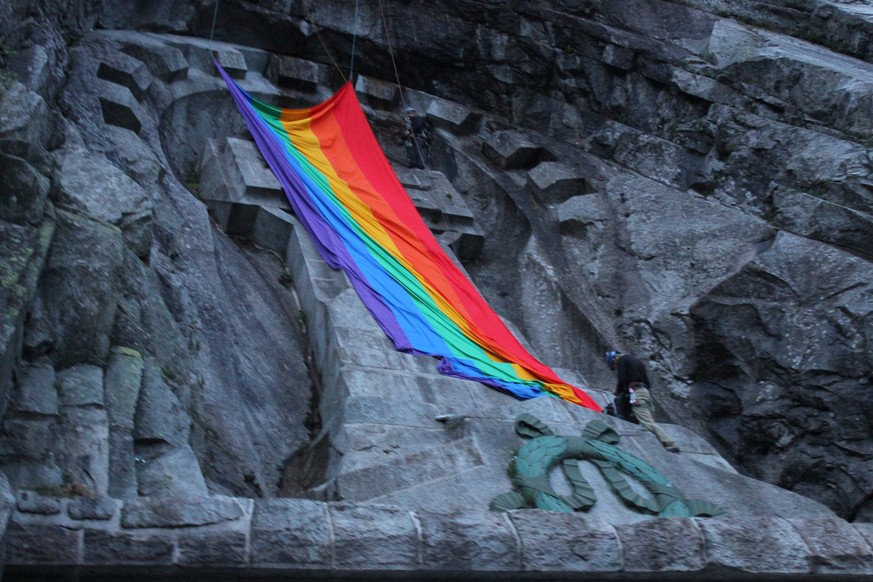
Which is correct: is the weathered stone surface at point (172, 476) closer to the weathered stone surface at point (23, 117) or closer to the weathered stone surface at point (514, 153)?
the weathered stone surface at point (23, 117)

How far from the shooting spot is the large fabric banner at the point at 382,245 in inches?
368

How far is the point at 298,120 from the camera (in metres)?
12.1

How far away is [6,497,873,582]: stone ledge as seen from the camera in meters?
4.25

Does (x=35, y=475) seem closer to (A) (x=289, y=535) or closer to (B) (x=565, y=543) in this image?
(A) (x=289, y=535)

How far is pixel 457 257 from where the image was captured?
12383 mm

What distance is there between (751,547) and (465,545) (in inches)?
64.3

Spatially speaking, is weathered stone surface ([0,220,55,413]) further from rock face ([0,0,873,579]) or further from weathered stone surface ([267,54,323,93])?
weathered stone surface ([267,54,323,93])

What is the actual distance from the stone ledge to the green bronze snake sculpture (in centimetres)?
119

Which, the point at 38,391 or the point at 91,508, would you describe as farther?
the point at 38,391

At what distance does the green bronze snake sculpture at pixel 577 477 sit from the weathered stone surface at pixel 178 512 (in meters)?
2.23

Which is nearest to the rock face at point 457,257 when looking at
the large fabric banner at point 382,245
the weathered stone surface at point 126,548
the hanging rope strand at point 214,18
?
the weathered stone surface at point 126,548

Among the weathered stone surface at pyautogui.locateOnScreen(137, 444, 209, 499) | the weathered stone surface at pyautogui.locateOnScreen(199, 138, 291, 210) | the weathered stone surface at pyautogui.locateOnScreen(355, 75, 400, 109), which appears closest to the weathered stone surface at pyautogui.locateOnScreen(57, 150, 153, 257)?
the weathered stone surface at pyautogui.locateOnScreen(137, 444, 209, 499)

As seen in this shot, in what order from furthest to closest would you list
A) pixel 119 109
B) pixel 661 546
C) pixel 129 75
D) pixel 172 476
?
pixel 129 75 → pixel 119 109 → pixel 172 476 → pixel 661 546

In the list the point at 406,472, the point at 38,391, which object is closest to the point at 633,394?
the point at 406,472
